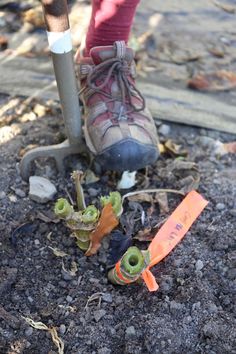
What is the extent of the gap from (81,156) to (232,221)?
1.80 feet

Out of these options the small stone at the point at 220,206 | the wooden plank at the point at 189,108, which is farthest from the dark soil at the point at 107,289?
the wooden plank at the point at 189,108

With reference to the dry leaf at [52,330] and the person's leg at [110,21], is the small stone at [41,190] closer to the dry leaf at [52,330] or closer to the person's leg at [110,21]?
the dry leaf at [52,330]

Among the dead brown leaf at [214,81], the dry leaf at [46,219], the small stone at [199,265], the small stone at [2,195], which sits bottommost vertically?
the dead brown leaf at [214,81]

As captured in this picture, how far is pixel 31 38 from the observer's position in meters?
2.50

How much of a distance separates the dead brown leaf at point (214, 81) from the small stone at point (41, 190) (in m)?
0.90

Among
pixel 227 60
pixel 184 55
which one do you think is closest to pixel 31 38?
pixel 184 55

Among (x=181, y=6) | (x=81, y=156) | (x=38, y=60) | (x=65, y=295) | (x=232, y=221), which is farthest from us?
(x=181, y=6)

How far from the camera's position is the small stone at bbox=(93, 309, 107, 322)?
1.39 m

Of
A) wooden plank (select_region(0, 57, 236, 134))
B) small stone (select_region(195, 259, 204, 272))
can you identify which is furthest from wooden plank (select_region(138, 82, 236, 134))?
small stone (select_region(195, 259, 204, 272))

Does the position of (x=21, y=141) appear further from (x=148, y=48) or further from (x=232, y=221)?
(x=148, y=48)

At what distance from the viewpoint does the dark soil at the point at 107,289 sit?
135cm

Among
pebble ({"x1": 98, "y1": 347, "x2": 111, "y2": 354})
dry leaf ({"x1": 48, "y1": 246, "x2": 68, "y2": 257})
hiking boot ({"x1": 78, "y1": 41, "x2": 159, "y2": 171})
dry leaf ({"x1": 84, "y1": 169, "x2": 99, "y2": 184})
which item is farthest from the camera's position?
dry leaf ({"x1": 84, "y1": 169, "x2": 99, "y2": 184})

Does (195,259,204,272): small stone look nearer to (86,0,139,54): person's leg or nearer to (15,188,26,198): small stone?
(15,188,26,198): small stone

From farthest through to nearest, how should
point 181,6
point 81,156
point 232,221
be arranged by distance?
point 181,6 → point 81,156 → point 232,221
